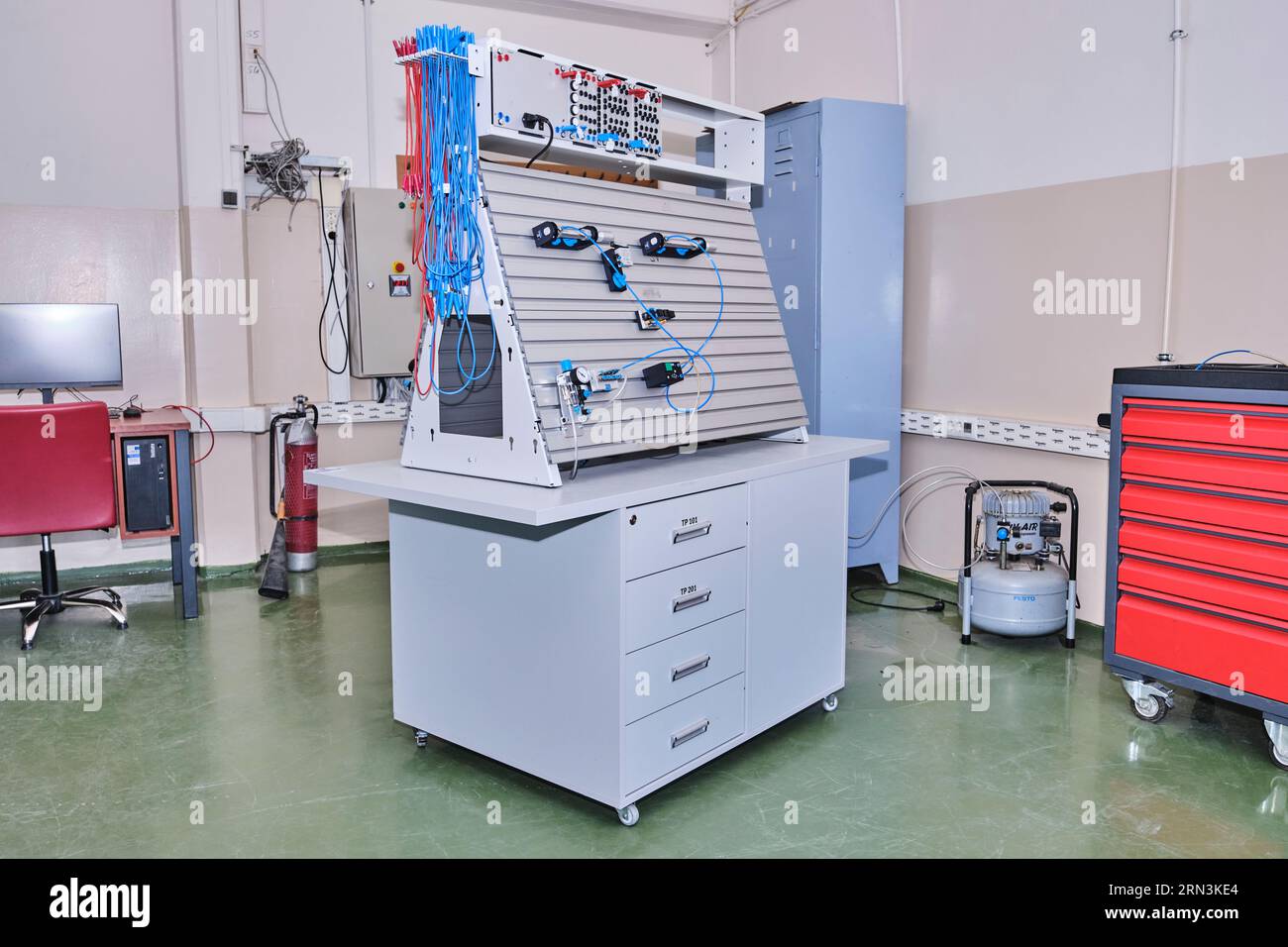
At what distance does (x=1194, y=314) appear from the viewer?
335 cm

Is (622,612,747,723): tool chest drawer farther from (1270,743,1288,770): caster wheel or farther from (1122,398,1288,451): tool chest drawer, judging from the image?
(1270,743,1288,770): caster wheel

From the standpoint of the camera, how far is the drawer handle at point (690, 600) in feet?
8.06

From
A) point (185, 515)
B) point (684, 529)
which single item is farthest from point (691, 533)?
point (185, 515)

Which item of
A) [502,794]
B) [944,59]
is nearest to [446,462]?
[502,794]

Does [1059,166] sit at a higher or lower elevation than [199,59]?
lower

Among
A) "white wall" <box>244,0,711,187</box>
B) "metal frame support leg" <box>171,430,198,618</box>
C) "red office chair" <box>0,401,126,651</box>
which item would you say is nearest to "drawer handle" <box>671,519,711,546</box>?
"metal frame support leg" <box>171,430,198,618</box>

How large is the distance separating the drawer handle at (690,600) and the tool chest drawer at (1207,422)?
140 cm

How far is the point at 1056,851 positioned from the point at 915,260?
290 cm

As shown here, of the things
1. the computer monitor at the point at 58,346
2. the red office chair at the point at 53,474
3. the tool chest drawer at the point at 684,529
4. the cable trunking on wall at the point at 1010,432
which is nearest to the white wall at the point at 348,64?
the computer monitor at the point at 58,346

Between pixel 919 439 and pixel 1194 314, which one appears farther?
pixel 919 439

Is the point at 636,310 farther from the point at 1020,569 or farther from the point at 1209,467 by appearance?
the point at 1020,569
